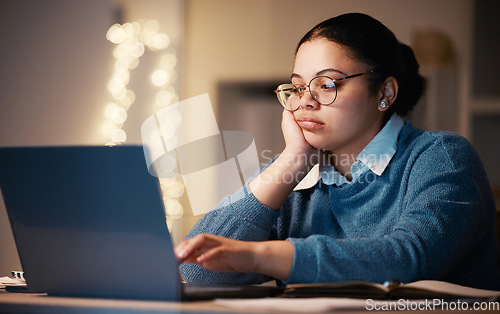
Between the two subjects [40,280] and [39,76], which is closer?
[40,280]

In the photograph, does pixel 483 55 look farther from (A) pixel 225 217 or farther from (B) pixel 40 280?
(B) pixel 40 280

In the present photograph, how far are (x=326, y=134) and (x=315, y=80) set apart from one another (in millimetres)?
132

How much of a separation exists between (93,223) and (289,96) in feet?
2.47

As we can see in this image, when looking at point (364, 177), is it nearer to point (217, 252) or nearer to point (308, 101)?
point (308, 101)

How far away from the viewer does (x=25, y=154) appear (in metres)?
0.70

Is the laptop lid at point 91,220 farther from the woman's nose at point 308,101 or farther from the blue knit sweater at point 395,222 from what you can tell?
the woman's nose at point 308,101

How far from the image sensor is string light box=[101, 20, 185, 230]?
2930mm

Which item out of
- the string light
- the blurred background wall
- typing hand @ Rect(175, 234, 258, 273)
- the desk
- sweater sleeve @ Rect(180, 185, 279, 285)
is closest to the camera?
A: the desk

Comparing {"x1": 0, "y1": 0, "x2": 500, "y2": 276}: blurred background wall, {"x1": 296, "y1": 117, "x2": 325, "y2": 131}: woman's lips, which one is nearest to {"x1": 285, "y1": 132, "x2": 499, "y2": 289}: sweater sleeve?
{"x1": 296, "y1": 117, "x2": 325, "y2": 131}: woman's lips

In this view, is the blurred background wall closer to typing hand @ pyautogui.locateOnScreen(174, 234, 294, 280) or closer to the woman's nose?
the woman's nose

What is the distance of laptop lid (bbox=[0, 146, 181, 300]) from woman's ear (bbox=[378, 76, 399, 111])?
81 centimetres

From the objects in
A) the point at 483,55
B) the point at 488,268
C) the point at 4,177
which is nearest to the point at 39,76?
the point at 4,177

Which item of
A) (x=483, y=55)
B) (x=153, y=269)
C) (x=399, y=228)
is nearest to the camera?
(x=153, y=269)

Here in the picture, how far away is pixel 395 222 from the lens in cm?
116
